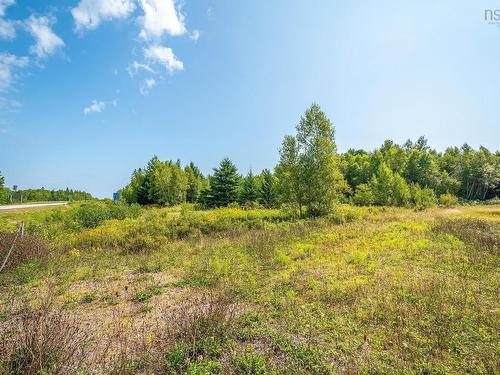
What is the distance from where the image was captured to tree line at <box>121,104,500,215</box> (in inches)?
888

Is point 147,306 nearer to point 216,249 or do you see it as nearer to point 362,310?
point 362,310

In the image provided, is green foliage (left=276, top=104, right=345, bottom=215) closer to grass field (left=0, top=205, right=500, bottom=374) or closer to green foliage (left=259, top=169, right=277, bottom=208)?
grass field (left=0, top=205, right=500, bottom=374)

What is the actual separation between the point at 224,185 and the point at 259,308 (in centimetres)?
3105

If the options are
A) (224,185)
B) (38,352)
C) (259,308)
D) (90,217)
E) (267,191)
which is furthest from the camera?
(267,191)

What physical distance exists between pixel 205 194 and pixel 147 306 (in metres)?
32.9

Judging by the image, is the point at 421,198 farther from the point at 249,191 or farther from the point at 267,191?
the point at 249,191

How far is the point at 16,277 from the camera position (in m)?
8.27

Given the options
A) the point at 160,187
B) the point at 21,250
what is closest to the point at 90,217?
the point at 21,250

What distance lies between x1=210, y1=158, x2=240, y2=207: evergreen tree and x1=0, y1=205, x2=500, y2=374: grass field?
23.8 metres

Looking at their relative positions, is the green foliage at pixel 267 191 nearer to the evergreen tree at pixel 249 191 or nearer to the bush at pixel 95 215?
the evergreen tree at pixel 249 191

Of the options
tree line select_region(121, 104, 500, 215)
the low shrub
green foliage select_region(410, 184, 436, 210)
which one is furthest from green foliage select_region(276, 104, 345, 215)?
green foliage select_region(410, 184, 436, 210)

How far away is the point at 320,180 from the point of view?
72.9 ft

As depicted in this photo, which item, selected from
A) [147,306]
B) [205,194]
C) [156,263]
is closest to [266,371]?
[147,306]

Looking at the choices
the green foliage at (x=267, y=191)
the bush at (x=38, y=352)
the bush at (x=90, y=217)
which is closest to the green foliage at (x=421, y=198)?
the green foliage at (x=267, y=191)
